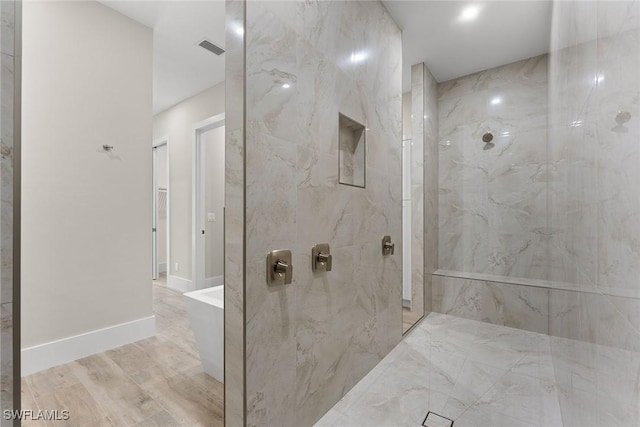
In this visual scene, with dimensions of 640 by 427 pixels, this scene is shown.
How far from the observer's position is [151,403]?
1617 millimetres

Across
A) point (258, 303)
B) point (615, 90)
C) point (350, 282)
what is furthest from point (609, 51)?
point (350, 282)

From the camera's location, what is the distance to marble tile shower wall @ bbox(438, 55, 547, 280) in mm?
2857

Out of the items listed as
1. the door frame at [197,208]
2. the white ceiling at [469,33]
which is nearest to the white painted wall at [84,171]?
the door frame at [197,208]

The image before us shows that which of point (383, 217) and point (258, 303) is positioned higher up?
point (383, 217)

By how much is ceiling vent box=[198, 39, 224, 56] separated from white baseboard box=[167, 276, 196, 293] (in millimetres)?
2867

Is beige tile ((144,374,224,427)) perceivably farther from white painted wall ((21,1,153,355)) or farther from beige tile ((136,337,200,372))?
white painted wall ((21,1,153,355))

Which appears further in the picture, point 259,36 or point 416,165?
point 416,165

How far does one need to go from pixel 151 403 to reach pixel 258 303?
1112mm

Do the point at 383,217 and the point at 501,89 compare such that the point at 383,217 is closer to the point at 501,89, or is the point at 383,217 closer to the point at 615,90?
the point at 615,90

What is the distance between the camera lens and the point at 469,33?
246cm

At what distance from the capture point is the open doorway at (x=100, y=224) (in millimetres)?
1755

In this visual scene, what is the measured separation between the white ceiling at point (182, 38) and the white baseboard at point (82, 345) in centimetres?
261

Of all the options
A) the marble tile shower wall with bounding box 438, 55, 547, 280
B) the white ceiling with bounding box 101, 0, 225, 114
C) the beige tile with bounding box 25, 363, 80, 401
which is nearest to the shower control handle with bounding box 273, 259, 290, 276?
the beige tile with bounding box 25, 363, 80, 401

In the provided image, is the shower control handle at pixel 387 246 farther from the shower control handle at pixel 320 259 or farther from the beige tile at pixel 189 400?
the beige tile at pixel 189 400
